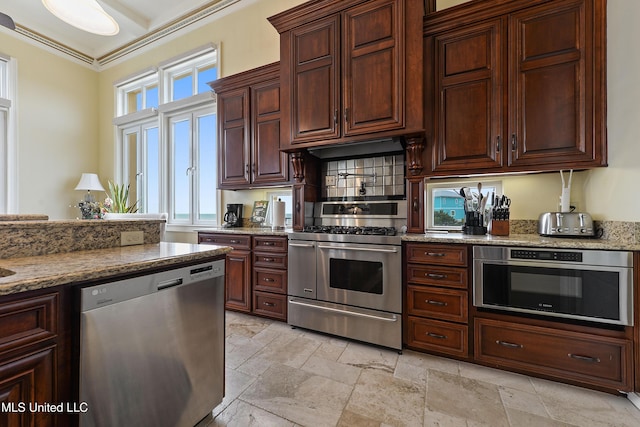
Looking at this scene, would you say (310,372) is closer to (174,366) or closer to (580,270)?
(174,366)

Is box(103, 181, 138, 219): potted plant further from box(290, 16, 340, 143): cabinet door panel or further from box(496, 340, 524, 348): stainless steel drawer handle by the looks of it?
box(496, 340, 524, 348): stainless steel drawer handle

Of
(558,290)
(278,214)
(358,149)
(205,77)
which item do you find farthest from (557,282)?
(205,77)

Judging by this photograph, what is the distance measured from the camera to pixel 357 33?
2414 millimetres

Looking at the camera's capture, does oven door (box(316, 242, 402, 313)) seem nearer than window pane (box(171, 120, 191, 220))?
Yes

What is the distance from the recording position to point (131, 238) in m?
1.64

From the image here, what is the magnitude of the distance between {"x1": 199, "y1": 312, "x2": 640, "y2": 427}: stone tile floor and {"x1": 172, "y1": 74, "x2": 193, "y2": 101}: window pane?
3909mm

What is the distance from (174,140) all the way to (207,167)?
3.01 ft

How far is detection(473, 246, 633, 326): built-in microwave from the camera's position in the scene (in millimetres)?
1609

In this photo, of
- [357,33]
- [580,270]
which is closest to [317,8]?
[357,33]

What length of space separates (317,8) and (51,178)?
5.13 meters

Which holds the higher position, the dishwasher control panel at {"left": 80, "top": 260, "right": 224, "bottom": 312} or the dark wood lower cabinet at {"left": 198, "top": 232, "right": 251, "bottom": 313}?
the dishwasher control panel at {"left": 80, "top": 260, "right": 224, "bottom": 312}

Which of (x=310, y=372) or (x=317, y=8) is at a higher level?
(x=317, y=8)

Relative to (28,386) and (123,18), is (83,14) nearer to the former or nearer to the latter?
(28,386)

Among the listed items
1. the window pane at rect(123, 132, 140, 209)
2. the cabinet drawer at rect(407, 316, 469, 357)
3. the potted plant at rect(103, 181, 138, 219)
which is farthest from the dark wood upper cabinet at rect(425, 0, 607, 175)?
the window pane at rect(123, 132, 140, 209)
